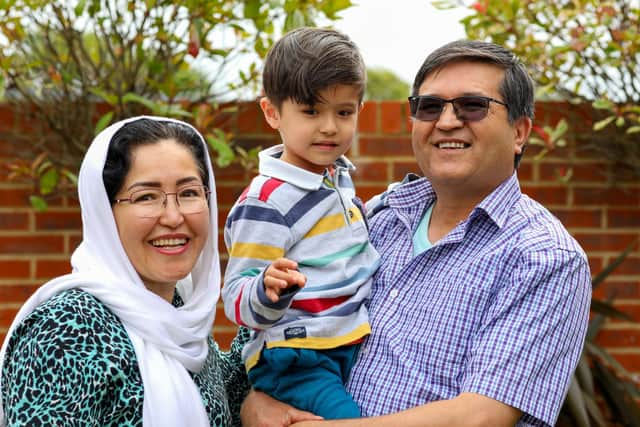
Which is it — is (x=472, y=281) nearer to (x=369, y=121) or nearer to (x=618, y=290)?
(x=369, y=121)

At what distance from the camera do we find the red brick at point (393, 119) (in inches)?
181

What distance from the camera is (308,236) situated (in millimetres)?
2760

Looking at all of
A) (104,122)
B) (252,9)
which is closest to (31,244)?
(104,122)

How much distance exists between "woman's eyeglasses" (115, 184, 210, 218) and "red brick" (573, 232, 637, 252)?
2.71 meters

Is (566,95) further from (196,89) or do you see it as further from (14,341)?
(14,341)

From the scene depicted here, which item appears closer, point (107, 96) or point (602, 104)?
point (107, 96)

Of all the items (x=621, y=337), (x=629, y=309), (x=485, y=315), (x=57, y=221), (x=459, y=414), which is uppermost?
(x=485, y=315)

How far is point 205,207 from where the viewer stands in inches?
104

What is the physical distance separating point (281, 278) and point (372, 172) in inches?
90.2

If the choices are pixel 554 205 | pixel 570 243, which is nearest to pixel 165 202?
pixel 570 243

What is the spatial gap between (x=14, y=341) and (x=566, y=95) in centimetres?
324

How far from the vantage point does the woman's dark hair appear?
2.54 metres

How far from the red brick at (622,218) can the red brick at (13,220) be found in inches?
114

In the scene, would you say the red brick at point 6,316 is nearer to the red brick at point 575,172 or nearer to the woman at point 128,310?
the woman at point 128,310
